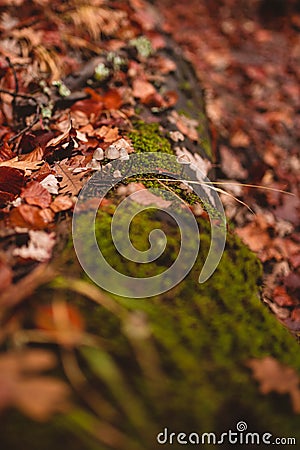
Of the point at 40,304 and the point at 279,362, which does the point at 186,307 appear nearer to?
the point at 279,362

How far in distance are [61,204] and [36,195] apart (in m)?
0.16

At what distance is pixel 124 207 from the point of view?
1.82 metres

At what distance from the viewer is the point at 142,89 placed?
2961 millimetres

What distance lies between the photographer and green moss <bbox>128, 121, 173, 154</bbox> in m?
2.32

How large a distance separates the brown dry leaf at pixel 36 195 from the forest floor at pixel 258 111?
1.22 m

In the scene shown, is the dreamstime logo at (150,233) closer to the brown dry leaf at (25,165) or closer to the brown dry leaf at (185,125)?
the brown dry leaf at (25,165)

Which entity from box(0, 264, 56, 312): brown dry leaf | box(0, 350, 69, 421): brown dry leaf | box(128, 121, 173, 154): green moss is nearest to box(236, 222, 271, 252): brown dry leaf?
box(128, 121, 173, 154): green moss

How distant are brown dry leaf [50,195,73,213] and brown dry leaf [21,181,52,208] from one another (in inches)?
1.3

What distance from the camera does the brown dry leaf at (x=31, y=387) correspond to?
1032mm

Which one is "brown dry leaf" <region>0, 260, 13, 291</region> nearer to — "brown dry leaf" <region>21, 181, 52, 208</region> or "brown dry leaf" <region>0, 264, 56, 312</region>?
"brown dry leaf" <region>0, 264, 56, 312</region>

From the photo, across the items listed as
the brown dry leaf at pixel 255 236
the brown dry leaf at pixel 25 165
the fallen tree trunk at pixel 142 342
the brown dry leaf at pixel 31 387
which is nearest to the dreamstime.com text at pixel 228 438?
the fallen tree trunk at pixel 142 342

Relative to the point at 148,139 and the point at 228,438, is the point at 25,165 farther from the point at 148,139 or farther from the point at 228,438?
the point at 228,438

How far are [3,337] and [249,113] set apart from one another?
12.5 ft

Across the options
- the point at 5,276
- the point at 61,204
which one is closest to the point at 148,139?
the point at 61,204
